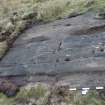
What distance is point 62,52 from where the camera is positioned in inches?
317

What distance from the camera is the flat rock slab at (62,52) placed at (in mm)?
7202

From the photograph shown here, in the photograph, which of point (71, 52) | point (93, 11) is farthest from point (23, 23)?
point (71, 52)

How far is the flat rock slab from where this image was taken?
23.6 ft

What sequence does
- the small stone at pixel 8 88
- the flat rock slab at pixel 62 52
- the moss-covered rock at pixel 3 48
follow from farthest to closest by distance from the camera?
the moss-covered rock at pixel 3 48 < the flat rock slab at pixel 62 52 < the small stone at pixel 8 88

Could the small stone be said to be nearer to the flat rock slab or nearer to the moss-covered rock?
the flat rock slab

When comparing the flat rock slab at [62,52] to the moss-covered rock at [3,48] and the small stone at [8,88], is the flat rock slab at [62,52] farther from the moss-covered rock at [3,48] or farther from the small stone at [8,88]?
the small stone at [8,88]

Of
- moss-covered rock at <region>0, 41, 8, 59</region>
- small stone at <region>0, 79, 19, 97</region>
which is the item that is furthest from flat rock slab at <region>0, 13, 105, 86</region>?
small stone at <region>0, 79, 19, 97</region>

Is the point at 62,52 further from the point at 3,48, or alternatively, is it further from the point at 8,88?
the point at 3,48

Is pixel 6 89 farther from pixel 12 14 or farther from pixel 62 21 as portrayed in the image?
pixel 12 14

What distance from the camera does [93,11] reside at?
9.84 metres

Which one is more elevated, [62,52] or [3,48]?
[62,52]

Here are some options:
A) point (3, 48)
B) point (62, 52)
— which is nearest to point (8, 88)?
point (62, 52)

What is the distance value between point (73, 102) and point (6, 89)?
1.76 m

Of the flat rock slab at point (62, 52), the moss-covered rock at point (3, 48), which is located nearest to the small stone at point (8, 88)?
the flat rock slab at point (62, 52)
